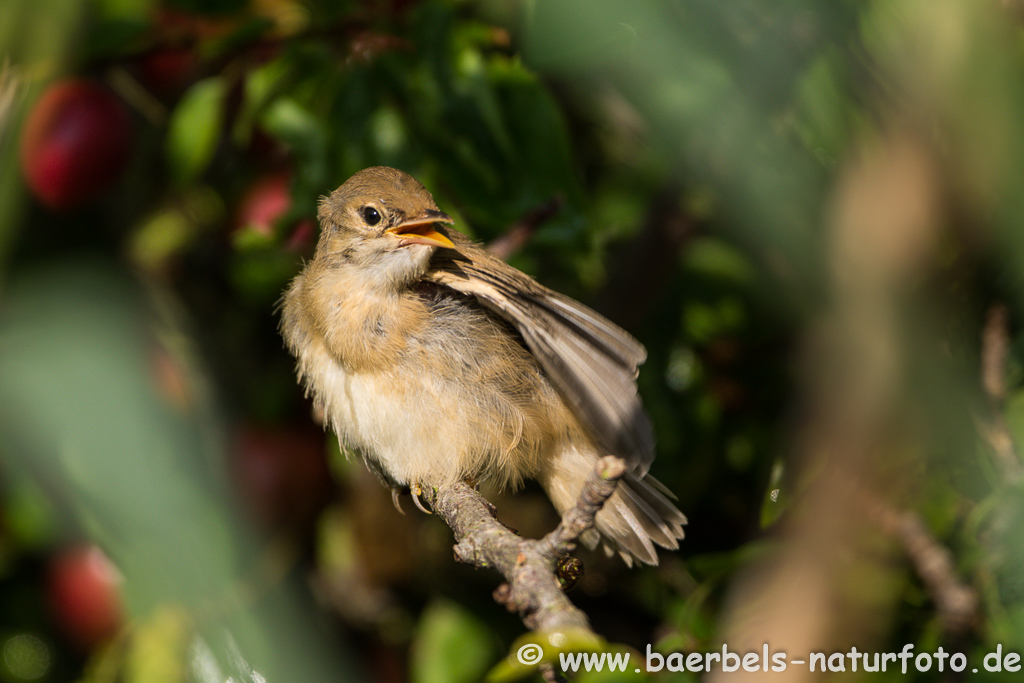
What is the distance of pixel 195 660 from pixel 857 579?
1905mm

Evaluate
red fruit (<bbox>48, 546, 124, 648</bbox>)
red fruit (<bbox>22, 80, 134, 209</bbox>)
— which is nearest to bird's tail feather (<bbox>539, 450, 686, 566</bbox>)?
red fruit (<bbox>48, 546, 124, 648</bbox>)

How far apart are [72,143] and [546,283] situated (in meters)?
1.71

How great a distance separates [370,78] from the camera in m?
2.36

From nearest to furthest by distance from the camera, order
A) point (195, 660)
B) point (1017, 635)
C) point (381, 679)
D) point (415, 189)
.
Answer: point (1017, 635) → point (415, 189) → point (195, 660) → point (381, 679)

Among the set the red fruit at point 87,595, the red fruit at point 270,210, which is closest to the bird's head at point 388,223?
the red fruit at point 270,210

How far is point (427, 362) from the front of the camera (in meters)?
2.35

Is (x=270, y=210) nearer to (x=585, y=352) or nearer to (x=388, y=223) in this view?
(x=388, y=223)

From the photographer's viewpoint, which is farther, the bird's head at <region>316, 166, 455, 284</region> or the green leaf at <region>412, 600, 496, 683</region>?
the green leaf at <region>412, 600, 496, 683</region>

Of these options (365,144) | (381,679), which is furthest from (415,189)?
(381,679)

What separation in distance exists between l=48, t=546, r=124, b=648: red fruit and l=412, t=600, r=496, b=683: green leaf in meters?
1.12

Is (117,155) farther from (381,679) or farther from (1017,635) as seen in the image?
(1017,635)

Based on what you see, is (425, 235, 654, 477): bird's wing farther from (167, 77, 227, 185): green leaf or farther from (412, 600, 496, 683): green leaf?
(412, 600, 496, 683): green leaf

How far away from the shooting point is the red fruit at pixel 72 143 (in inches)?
115

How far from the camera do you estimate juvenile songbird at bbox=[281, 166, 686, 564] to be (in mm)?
2273
